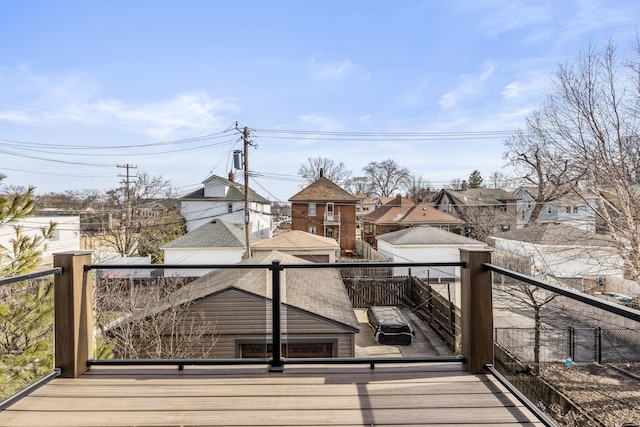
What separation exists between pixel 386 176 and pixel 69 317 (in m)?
47.2

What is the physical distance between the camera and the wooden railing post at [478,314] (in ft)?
8.00

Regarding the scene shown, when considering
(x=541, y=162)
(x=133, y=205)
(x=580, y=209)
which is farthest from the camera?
(x=133, y=205)

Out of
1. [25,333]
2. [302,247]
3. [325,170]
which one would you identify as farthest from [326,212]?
[25,333]

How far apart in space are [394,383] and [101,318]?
4624 millimetres

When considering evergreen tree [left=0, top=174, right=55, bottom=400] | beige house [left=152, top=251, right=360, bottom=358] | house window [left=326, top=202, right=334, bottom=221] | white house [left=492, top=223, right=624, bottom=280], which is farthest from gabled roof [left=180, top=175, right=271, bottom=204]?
evergreen tree [left=0, top=174, right=55, bottom=400]

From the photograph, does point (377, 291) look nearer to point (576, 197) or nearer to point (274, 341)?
point (274, 341)

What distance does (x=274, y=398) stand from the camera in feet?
6.97

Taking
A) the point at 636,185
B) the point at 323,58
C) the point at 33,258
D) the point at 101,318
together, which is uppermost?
the point at 323,58

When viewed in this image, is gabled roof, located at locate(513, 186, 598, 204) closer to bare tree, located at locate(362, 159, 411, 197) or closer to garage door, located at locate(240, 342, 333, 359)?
garage door, located at locate(240, 342, 333, 359)

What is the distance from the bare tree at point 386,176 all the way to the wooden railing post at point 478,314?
45.5 m

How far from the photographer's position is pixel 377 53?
1588 centimetres

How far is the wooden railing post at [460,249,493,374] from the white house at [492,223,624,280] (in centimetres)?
932

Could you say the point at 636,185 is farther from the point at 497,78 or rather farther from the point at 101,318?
the point at 101,318

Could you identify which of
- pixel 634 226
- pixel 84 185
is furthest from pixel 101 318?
pixel 84 185
